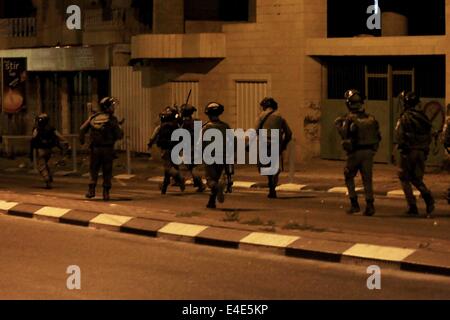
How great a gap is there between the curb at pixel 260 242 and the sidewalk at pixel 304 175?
5703 mm

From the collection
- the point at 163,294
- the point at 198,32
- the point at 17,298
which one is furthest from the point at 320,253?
the point at 198,32

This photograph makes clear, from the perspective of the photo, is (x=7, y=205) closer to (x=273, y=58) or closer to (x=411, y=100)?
(x=411, y=100)

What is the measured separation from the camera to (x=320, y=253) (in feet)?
45.7

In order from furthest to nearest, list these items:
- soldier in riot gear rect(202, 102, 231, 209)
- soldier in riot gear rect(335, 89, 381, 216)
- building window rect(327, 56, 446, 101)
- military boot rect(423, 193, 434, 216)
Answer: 1. building window rect(327, 56, 446, 101)
2. soldier in riot gear rect(202, 102, 231, 209)
3. military boot rect(423, 193, 434, 216)
4. soldier in riot gear rect(335, 89, 381, 216)

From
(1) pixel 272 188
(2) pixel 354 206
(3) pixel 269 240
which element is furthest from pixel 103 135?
(3) pixel 269 240

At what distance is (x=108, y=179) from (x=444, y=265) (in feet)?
28.5

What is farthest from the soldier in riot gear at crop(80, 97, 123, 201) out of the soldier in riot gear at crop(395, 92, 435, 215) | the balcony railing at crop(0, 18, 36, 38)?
the balcony railing at crop(0, 18, 36, 38)

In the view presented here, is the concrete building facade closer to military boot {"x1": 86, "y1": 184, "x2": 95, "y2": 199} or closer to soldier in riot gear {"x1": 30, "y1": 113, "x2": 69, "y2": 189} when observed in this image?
soldier in riot gear {"x1": 30, "y1": 113, "x2": 69, "y2": 189}

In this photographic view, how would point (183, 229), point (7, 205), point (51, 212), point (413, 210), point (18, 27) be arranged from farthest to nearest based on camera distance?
point (18, 27) → point (7, 205) → point (51, 212) → point (413, 210) → point (183, 229)

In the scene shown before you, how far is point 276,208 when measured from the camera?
1900 centimetres

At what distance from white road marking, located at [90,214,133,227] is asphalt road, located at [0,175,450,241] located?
507mm

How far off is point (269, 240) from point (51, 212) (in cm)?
488

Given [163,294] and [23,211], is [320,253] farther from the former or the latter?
[23,211]

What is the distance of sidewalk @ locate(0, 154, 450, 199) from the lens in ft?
73.7
